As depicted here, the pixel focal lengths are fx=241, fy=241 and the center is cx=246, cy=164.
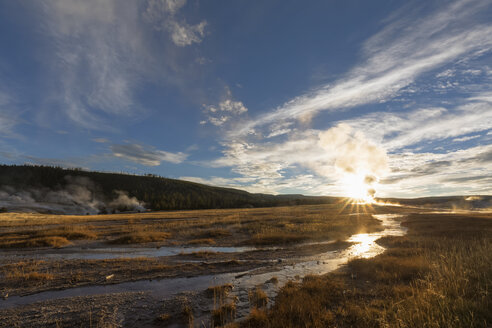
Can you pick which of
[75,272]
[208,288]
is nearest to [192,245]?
[75,272]

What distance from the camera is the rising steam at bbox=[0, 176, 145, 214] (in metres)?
91.1

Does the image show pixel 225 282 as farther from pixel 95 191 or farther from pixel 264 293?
pixel 95 191

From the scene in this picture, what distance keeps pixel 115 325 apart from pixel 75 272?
9091mm

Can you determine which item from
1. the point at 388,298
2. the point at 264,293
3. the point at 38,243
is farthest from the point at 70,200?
the point at 388,298

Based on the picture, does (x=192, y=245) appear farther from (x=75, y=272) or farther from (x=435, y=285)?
(x=435, y=285)

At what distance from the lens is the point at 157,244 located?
2664cm

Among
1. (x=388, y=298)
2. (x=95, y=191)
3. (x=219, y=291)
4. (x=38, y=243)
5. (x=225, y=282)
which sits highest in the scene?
(x=95, y=191)

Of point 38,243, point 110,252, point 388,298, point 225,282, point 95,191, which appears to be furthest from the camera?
point 95,191

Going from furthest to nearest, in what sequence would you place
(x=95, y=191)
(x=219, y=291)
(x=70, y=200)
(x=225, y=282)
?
(x=95, y=191), (x=70, y=200), (x=225, y=282), (x=219, y=291)

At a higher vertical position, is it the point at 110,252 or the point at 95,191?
the point at 95,191

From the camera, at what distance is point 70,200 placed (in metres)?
118

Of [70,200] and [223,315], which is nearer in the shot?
[223,315]

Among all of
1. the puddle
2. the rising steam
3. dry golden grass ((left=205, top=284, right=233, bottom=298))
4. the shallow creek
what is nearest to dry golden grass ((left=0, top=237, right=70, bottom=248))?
the puddle

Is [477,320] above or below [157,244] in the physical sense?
above
